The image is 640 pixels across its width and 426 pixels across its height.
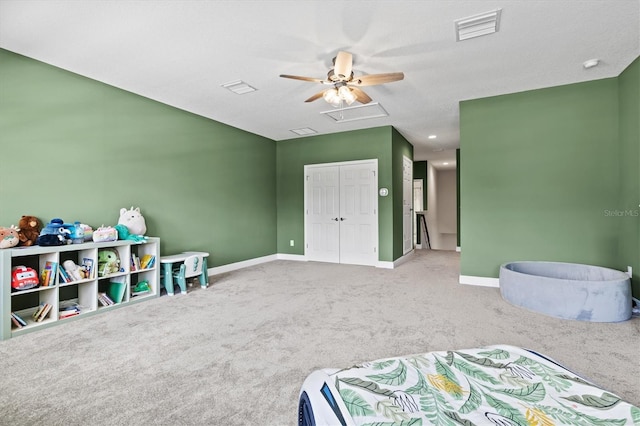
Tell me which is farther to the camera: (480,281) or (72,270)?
(480,281)

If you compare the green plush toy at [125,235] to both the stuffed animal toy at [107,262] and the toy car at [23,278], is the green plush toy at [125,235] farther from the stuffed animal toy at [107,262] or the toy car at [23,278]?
the toy car at [23,278]

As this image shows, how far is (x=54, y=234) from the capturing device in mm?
2979

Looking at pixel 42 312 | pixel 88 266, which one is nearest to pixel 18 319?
pixel 42 312

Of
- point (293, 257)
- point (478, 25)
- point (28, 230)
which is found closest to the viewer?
point (478, 25)

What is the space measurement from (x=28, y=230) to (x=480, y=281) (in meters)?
5.54

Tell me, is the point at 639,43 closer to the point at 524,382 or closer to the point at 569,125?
the point at 569,125

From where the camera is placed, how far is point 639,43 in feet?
9.57

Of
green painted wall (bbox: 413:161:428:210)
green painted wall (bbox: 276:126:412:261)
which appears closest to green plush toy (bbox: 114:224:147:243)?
green painted wall (bbox: 276:126:412:261)

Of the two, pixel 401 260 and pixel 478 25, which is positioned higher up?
pixel 478 25


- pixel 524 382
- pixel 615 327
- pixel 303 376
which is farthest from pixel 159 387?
pixel 615 327

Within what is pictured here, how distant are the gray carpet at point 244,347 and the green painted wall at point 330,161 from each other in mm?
2089

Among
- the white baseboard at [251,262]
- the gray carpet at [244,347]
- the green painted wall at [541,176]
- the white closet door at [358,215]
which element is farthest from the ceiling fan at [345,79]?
the white baseboard at [251,262]

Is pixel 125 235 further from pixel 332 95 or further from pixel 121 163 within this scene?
pixel 332 95

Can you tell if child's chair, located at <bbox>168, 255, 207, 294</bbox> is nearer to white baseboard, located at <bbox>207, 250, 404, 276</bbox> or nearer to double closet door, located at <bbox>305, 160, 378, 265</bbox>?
white baseboard, located at <bbox>207, 250, 404, 276</bbox>
